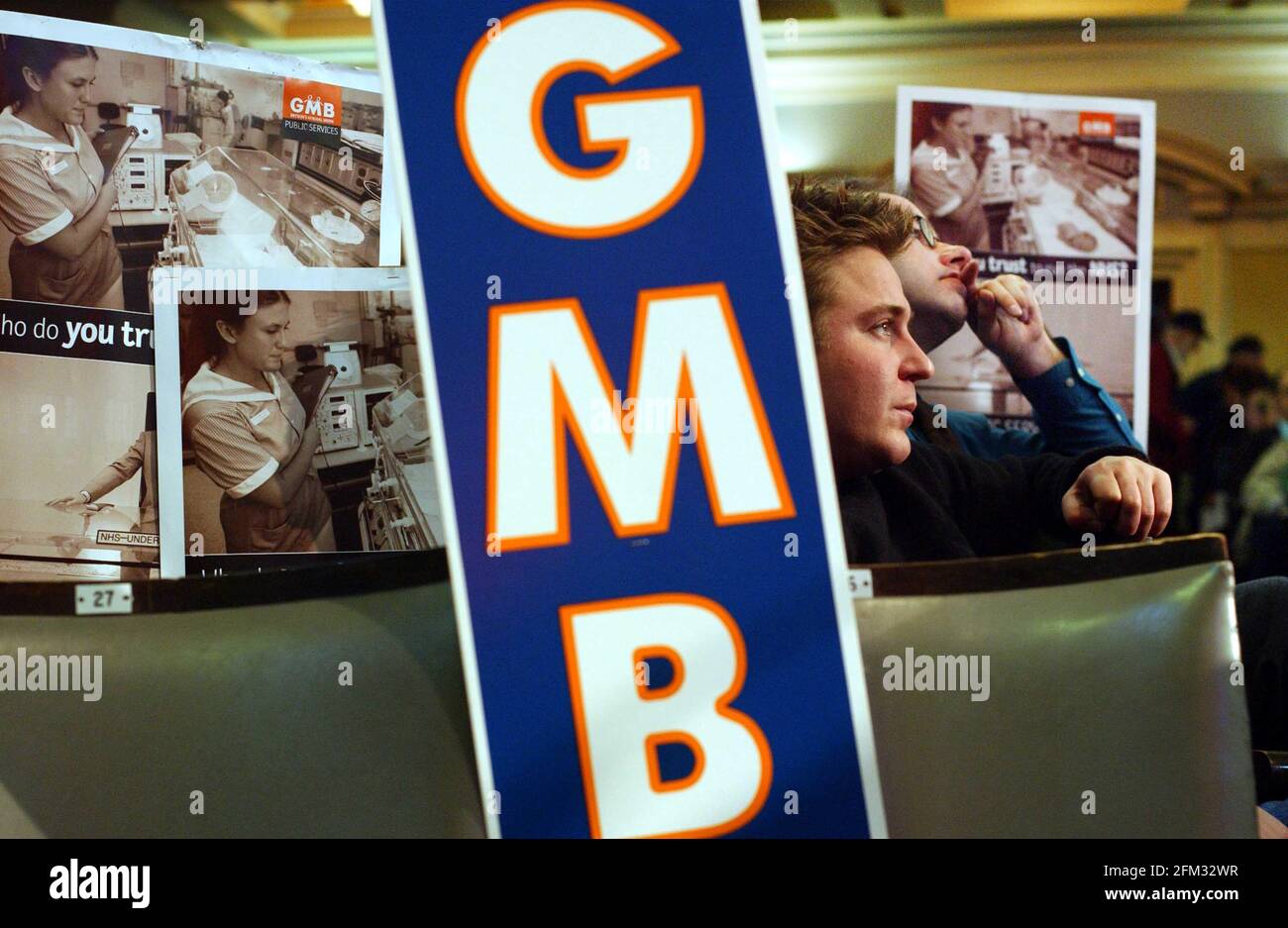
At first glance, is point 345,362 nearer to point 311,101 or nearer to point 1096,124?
point 311,101

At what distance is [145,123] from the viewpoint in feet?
4.91

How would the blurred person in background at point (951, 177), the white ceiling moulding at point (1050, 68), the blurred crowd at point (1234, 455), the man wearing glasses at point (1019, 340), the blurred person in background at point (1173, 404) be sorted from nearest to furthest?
the man wearing glasses at point (1019, 340) → the blurred person in background at point (951, 177) → the blurred person in background at point (1173, 404) → the blurred crowd at point (1234, 455) → the white ceiling moulding at point (1050, 68)

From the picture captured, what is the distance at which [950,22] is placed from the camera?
231 inches

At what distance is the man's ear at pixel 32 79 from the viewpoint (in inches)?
57.4

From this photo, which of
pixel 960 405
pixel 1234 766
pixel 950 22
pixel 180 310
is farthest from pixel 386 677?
pixel 950 22

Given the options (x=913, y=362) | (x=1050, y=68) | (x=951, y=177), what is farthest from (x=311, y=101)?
(x=1050, y=68)

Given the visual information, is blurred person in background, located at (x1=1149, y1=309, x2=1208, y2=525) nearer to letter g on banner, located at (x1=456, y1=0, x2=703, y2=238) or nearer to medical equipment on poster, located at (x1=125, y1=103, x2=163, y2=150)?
letter g on banner, located at (x1=456, y1=0, x2=703, y2=238)

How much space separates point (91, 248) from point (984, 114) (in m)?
1.29

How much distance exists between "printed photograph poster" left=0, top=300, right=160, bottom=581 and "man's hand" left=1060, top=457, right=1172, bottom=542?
3.77ft

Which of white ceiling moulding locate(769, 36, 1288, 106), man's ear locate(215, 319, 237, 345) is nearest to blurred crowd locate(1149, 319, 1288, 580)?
white ceiling moulding locate(769, 36, 1288, 106)

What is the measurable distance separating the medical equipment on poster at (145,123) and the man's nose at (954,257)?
1.06 meters

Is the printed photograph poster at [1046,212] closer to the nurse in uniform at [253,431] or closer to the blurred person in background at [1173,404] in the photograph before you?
the nurse in uniform at [253,431]

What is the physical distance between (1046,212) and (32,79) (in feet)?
4.70
